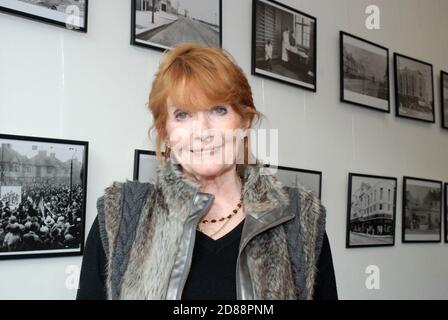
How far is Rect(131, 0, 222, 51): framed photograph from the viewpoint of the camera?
179cm

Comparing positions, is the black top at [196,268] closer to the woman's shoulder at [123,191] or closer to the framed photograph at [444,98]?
the woman's shoulder at [123,191]

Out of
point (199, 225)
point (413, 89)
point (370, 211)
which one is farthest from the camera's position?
point (413, 89)

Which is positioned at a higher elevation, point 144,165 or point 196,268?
point 144,165

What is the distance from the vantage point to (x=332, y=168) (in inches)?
101

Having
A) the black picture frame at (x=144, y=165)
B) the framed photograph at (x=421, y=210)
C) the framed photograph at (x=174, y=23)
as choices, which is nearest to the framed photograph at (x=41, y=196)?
the black picture frame at (x=144, y=165)

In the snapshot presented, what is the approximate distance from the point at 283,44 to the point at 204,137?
1.33 metres

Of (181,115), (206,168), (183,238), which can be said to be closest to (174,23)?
(181,115)

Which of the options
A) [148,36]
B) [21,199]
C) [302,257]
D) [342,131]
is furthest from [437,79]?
[21,199]

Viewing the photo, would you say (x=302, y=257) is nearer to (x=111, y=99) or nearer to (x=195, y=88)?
(x=195, y=88)

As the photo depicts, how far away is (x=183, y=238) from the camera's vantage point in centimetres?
114

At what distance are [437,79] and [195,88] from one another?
107 inches

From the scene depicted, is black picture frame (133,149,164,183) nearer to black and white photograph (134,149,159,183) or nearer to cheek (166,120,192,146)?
black and white photograph (134,149,159,183)

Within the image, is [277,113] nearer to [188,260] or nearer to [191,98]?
[191,98]

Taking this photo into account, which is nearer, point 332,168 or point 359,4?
point 332,168
